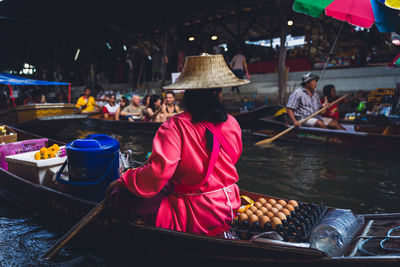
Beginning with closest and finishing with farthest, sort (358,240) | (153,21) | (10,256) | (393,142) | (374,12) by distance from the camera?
(358,240), (10,256), (374,12), (393,142), (153,21)

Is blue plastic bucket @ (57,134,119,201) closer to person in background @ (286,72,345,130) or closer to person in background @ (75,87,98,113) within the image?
person in background @ (286,72,345,130)

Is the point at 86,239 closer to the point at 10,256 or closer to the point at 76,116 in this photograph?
the point at 10,256

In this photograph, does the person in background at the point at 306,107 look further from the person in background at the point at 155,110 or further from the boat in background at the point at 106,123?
the person in background at the point at 155,110

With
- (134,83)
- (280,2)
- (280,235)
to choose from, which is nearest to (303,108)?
(280,2)

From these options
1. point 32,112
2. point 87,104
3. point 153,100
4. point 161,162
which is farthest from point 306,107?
point 87,104

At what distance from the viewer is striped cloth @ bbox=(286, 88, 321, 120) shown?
23.0ft

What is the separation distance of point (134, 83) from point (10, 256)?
15323mm

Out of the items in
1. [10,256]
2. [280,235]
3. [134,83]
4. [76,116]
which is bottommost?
[10,256]

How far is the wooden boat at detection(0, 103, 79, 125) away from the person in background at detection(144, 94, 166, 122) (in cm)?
230

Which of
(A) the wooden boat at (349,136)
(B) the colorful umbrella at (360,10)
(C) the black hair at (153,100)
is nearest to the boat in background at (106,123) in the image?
(C) the black hair at (153,100)

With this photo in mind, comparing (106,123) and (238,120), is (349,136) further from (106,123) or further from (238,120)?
(106,123)

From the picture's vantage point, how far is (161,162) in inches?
78.7

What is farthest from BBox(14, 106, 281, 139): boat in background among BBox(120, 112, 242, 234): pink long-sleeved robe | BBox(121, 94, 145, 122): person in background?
BBox(120, 112, 242, 234): pink long-sleeved robe

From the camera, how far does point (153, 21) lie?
13.7m
